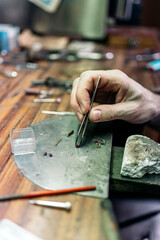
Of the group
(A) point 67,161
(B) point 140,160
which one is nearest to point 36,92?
(A) point 67,161

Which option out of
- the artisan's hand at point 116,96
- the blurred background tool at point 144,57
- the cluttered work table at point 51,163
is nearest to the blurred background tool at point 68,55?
the blurred background tool at point 144,57

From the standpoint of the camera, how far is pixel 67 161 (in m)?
0.88

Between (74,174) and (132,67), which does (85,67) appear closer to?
(132,67)

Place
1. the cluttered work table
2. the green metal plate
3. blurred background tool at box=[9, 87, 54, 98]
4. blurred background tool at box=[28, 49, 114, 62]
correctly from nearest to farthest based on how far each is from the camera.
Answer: the cluttered work table → the green metal plate → blurred background tool at box=[9, 87, 54, 98] → blurred background tool at box=[28, 49, 114, 62]

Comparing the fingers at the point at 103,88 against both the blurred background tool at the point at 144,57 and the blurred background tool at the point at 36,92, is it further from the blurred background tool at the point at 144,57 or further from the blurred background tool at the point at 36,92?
the blurred background tool at the point at 144,57

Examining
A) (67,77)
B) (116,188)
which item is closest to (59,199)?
(116,188)

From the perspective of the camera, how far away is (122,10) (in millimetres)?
2293

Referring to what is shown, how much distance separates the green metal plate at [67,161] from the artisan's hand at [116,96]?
9cm

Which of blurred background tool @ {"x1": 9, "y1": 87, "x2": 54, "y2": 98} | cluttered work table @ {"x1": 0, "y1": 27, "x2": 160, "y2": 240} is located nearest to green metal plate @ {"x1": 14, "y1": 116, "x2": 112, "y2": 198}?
cluttered work table @ {"x1": 0, "y1": 27, "x2": 160, "y2": 240}

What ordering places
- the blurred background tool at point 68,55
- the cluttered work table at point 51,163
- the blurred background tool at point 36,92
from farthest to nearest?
1. the blurred background tool at point 68,55
2. the blurred background tool at point 36,92
3. the cluttered work table at point 51,163

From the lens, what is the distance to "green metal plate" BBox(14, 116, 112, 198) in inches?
31.0

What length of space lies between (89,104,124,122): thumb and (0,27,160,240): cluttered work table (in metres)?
0.08

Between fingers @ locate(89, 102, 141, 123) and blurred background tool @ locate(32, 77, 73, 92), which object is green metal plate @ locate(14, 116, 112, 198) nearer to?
fingers @ locate(89, 102, 141, 123)

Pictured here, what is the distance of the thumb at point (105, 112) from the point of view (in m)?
0.99
